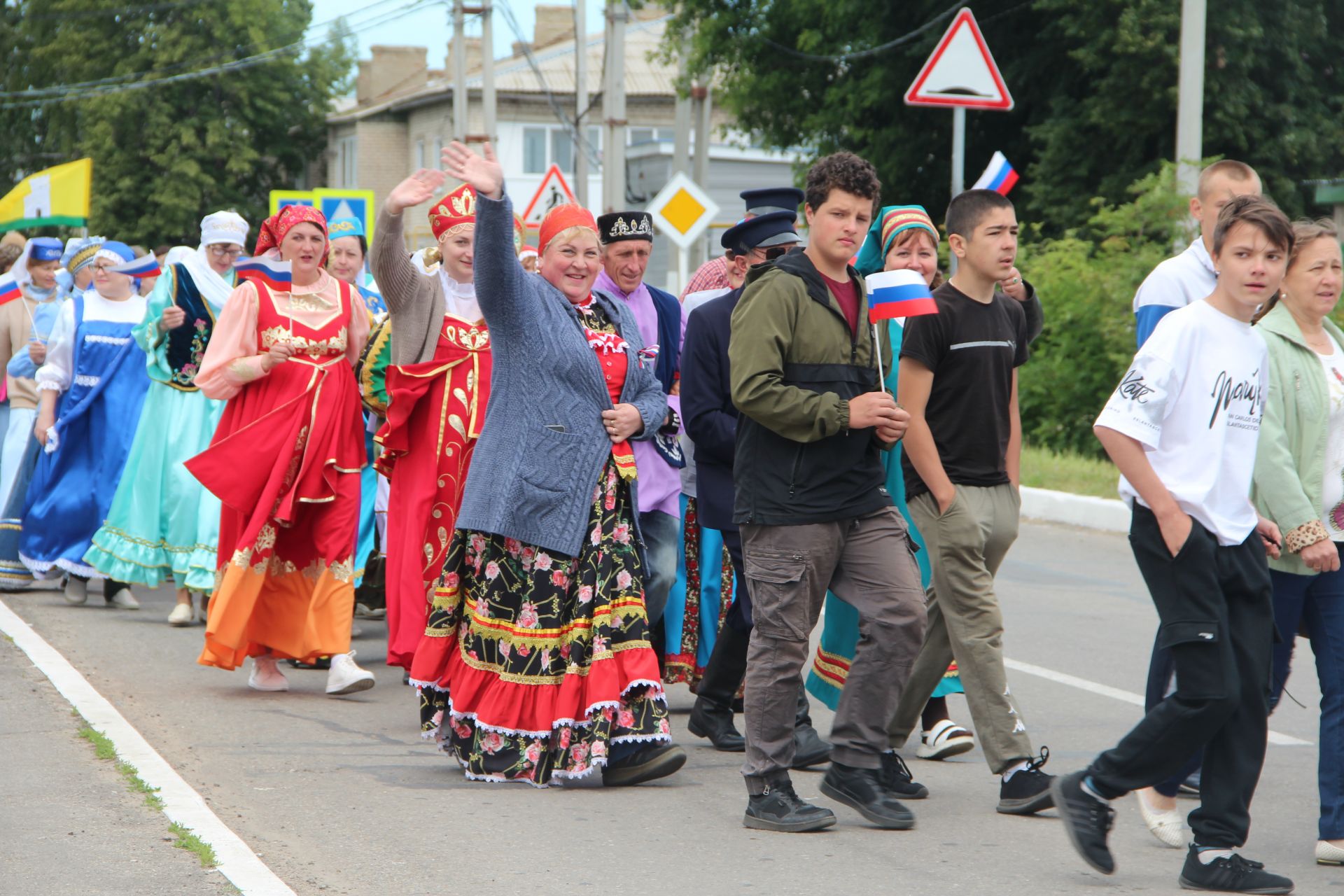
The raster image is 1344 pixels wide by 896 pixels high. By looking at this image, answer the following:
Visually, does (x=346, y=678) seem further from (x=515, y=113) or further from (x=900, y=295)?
(x=515, y=113)

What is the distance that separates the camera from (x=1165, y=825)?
5367 millimetres

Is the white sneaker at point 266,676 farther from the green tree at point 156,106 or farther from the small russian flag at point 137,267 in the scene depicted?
the green tree at point 156,106

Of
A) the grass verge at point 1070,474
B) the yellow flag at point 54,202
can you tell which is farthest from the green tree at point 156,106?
the grass verge at point 1070,474

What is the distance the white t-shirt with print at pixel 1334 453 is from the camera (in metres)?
5.30

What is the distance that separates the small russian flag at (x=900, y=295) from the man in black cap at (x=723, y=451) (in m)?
0.92

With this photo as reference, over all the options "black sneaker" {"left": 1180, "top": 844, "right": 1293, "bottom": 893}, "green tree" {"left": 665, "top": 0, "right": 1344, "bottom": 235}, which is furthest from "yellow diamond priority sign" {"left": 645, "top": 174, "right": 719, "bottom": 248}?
"black sneaker" {"left": 1180, "top": 844, "right": 1293, "bottom": 893}

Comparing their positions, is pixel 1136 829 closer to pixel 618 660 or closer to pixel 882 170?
pixel 618 660

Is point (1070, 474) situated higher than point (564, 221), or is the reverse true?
point (564, 221)

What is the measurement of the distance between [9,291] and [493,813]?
7.30 m

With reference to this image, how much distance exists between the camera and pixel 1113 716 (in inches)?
289

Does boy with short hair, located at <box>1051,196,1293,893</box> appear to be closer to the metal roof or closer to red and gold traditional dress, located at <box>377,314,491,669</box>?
red and gold traditional dress, located at <box>377,314,491,669</box>

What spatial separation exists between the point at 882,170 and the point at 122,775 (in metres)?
24.7

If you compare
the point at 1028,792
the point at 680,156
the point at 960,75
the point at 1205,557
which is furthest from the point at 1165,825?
the point at 680,156

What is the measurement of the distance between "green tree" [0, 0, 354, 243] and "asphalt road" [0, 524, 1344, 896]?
51586mm
